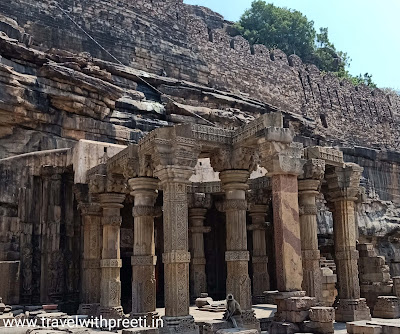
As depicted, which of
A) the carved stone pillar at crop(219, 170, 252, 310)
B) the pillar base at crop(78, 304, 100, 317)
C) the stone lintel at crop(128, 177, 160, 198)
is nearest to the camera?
the carved stone pillar at crop(219, 170, 252, 310)

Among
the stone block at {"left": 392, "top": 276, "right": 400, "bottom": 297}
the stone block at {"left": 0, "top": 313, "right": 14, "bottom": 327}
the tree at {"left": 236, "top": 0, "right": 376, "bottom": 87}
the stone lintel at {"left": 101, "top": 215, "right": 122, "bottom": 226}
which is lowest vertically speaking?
the stone block at {"left": 0, "top": 313, "right": 14, "bottom": 327}

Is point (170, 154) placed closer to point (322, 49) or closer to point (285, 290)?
point (285, 290)

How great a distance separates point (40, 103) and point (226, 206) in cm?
911

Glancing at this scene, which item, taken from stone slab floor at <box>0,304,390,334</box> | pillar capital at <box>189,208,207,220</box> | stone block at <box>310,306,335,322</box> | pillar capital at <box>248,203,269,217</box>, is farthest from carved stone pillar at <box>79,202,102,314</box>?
stone block at <box>310,306,335,322</box>

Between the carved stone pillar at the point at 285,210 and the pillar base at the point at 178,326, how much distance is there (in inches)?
69.3

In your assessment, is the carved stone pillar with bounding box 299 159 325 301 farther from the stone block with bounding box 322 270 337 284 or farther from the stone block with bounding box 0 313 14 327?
the stone block with bounding box 0 313 14 327

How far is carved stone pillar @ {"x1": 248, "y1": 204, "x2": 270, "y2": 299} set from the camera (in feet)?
47.3

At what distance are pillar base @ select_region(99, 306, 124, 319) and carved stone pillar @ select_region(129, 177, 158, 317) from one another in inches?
45.9

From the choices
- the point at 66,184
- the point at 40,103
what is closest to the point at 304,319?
the point at 66,184

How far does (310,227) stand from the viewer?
1084 centimetres

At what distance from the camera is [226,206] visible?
1029 centimetres

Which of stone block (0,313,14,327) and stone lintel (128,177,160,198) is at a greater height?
stone lintel (128,177,160,198)

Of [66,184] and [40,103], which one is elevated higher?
[40,103]

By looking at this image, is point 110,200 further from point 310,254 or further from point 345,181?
point 345,181
